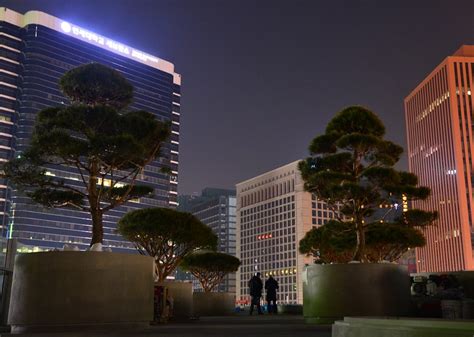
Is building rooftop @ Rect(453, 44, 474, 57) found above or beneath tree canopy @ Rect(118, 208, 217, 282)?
above

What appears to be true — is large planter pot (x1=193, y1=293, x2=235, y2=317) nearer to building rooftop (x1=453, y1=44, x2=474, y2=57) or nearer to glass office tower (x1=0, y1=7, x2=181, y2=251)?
glass office tower (x1=0, y1=7, x2=181, y2=251)

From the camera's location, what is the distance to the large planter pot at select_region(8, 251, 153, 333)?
991cm

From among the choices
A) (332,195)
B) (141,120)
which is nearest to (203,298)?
(332,195)

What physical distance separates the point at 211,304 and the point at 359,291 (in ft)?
56.6

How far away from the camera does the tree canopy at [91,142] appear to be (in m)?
11.7

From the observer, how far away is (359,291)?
1217cm

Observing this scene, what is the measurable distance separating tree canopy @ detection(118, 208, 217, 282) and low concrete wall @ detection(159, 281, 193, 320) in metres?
7.14

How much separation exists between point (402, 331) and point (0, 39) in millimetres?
128765

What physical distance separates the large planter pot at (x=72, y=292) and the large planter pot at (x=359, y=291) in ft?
14.7

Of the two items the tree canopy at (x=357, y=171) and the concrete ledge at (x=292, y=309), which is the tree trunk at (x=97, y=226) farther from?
the concrete ledge at (x=292, y=309)

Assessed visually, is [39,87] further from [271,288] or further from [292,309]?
[271,288]

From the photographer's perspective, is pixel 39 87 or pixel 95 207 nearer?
pixel 95 207

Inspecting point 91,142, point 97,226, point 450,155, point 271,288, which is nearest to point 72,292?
point 97,226

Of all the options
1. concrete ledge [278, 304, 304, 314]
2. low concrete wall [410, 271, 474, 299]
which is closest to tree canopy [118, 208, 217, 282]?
concrete ledge [278, 304, 304, 314]
